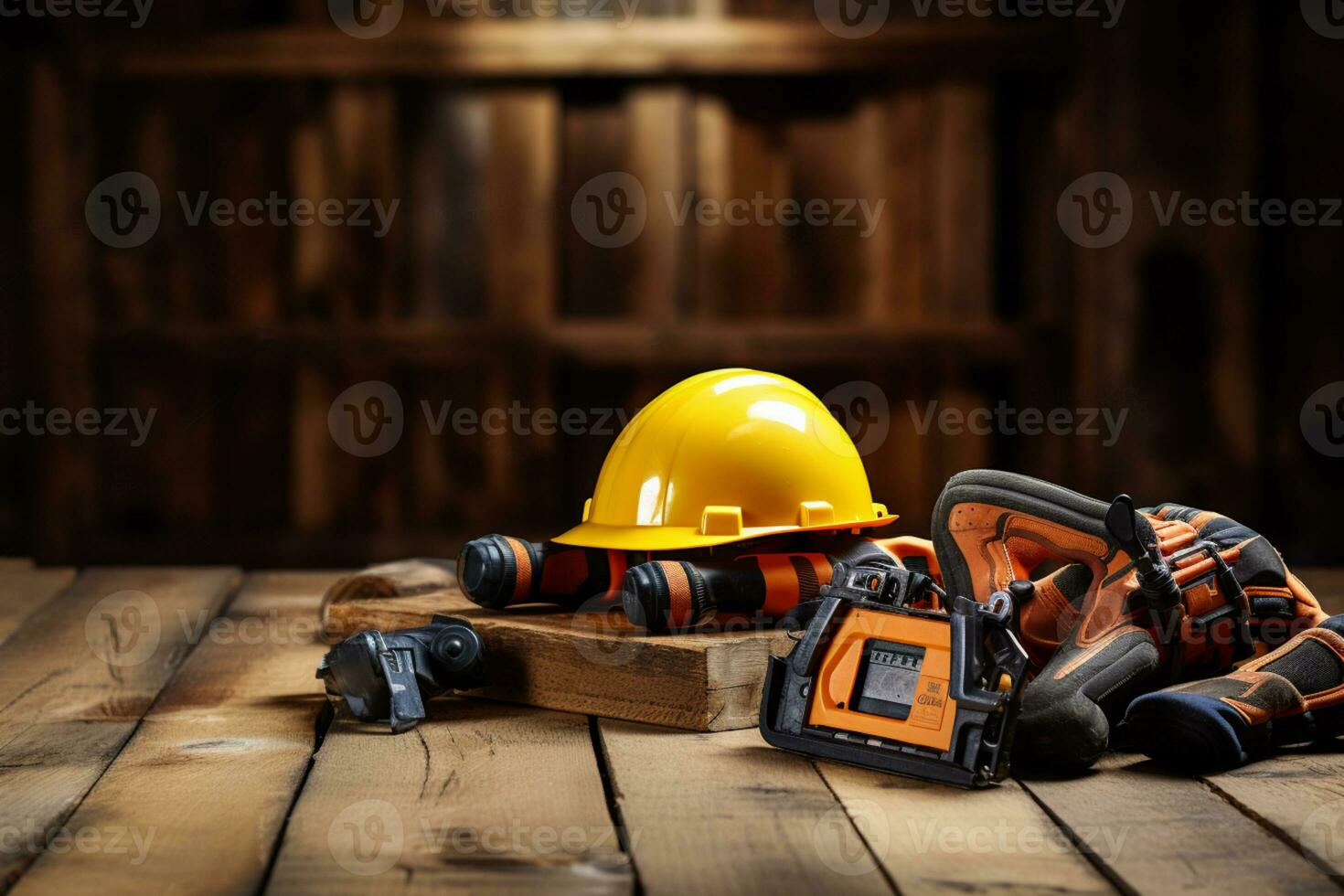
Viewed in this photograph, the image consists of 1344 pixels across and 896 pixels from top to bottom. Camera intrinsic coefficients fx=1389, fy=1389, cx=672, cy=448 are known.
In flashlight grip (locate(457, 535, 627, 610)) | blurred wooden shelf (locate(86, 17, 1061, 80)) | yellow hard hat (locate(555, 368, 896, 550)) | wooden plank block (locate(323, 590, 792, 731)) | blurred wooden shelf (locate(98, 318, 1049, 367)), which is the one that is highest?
blurred wooden shelf (locate(86, 17, 1061, 80))

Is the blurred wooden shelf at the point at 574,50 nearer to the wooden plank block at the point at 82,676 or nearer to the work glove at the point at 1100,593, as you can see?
the wooden plank block at the point at 82,676

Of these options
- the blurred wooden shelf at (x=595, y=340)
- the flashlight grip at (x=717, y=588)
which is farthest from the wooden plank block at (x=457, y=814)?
the blurred wooden shelf at (x=595, y=340)

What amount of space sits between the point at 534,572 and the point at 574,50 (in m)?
2.61

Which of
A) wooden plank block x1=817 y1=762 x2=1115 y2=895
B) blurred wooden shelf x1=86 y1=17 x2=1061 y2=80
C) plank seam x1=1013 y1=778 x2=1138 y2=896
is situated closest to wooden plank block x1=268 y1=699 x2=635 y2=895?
wooden plank block x1=817 y1=762 x2=1115 y2=895

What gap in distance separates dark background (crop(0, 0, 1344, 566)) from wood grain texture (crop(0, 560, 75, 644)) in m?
0.13

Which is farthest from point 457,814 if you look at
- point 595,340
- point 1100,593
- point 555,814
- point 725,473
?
point 595,340

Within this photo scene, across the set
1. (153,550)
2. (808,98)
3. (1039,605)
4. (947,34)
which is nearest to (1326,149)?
(947,34)

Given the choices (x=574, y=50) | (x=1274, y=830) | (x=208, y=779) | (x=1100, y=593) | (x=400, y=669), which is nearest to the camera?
(x=1274, y=830)

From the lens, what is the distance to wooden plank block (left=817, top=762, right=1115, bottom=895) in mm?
1646

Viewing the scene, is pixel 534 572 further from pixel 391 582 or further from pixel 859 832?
pixel 859 832

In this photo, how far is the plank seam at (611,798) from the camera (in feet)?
5.49

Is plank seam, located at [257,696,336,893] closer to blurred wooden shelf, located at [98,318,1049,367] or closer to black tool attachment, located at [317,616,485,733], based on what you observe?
black tool attachment, located at [317,616,485,733]

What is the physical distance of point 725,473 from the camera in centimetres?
265

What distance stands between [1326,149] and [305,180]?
350cm
